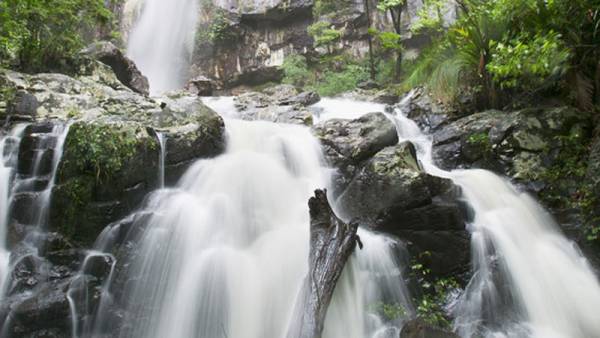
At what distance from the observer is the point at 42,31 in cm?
788

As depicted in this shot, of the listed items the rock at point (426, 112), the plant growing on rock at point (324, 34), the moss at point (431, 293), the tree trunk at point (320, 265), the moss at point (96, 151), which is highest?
the plant growing on rock at point (324, 34)

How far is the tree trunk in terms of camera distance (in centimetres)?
336

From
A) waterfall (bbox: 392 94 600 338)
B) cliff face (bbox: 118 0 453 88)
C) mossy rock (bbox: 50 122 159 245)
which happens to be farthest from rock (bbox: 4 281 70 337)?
cliff face (bbox: 118 0 453 88)

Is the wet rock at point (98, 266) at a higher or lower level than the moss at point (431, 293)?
Result: higher

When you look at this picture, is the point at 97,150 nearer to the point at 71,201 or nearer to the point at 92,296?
the point at 71,201

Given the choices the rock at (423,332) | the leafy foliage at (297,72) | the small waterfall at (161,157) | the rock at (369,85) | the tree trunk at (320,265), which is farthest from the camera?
the leafy foliage at (297,72)

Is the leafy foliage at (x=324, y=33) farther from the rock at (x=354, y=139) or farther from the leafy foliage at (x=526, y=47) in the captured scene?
the rock at (x=354, y=139)

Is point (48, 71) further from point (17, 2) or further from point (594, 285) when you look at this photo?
point (594, 285)

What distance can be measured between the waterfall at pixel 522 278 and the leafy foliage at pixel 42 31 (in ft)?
26.9

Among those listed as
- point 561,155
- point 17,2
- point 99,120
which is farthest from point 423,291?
point 17,2

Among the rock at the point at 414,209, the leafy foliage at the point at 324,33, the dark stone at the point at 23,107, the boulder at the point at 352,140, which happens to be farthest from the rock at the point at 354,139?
the leafy foliage at the point at 324,33

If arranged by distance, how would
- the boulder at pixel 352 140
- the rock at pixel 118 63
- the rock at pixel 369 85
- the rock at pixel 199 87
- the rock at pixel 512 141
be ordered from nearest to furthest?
the rock at pixel 512 141
the boulder at pixel 352 140
the rock at pixel 118 63
the rock at pixel 199 87
the rock at pixel 369 85

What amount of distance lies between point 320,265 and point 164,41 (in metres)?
15.1

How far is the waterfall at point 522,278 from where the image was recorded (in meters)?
4.23
